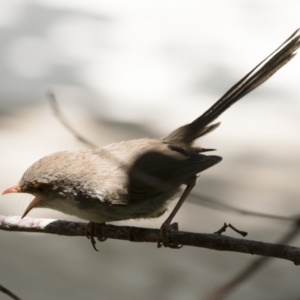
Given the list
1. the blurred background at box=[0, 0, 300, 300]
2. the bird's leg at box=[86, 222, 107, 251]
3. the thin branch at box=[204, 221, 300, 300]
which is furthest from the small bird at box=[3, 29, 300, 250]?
the thin branch at box=[204, 221, 300, 300]

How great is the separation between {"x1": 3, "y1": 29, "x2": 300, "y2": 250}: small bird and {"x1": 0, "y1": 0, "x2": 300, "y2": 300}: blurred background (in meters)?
1.36

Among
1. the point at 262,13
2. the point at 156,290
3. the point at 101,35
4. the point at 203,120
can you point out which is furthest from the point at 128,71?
the point at 203,120

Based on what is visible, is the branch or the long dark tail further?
the long dark tail

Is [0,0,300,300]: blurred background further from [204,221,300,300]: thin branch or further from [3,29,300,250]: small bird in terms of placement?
→ [204,221,300,300]: thin branch

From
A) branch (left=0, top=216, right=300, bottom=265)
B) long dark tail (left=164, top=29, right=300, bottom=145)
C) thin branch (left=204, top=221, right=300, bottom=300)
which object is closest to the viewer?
thin branch (left=204, top=221, right=300, bottom=300)

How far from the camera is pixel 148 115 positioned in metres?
7.22

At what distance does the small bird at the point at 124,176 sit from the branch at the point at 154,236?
0.08 m

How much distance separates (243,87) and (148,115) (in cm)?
365

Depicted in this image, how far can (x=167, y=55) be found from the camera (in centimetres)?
862

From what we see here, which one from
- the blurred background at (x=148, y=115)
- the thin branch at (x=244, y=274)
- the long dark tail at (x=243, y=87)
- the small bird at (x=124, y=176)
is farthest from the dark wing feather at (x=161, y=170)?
the thin branch at (x=244, y=274)

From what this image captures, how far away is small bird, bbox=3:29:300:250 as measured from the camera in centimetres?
348

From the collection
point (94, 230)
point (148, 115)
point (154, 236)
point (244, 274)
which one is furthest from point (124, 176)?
point (148, 115)

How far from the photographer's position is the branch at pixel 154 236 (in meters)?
2.56

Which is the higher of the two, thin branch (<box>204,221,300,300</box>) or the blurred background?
thin branch (<box>204,221,300,300</box>)
